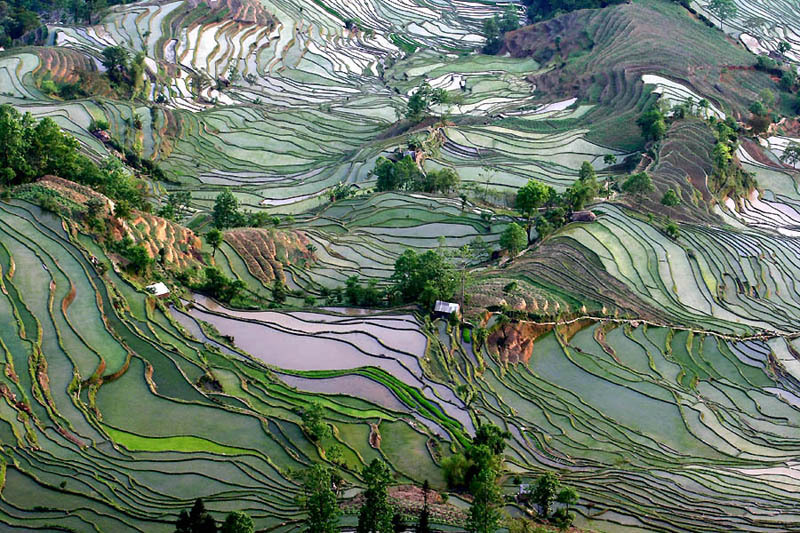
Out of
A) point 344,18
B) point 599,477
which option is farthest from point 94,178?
point 344,18

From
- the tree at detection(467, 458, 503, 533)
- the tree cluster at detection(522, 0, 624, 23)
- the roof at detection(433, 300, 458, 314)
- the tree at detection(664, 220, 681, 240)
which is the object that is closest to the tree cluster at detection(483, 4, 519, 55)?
the tree cluster at detection(522, 0, 624, 23)

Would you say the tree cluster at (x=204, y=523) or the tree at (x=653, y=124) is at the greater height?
the tree at (x=653, y=124)

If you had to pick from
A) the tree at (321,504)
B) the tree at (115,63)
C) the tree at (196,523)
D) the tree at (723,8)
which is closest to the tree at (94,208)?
the tree at (196,523)

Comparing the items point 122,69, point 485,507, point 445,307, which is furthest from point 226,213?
point 485,507

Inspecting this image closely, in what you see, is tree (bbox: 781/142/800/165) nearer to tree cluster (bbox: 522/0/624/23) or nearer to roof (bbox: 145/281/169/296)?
tree cluster (bbox: 522/0/624/23)

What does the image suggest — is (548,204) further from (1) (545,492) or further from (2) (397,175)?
(1) (545,492)

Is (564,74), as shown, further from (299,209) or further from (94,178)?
(94,178)

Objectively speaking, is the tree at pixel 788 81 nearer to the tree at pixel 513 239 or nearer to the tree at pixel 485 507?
the tree at pixel 513 239

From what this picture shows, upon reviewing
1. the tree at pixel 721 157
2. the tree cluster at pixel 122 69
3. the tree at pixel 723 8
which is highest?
the tree at pixel 723 8
